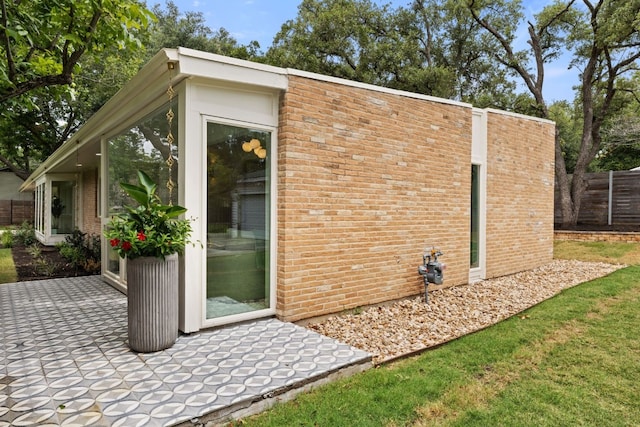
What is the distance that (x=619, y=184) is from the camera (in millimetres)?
12609

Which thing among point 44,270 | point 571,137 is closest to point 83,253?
point 44,270

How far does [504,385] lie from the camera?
3.34m

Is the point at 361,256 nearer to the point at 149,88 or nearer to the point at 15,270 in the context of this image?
the point at 149,88

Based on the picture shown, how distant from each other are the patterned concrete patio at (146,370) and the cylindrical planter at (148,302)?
12 centimetres

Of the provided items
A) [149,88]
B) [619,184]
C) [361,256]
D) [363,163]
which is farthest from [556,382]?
[619,184]

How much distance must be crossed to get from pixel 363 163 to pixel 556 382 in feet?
10.8

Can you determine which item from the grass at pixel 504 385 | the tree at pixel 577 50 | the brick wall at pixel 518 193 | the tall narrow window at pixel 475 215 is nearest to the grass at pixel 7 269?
the grass at pixel 504 385

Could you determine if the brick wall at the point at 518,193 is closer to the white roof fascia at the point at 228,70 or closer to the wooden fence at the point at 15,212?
the white roof fascia at the point at 228,70

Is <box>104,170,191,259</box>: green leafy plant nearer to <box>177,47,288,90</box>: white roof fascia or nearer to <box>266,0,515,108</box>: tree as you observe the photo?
<box>177,47,288,90</box>: white roof fascia

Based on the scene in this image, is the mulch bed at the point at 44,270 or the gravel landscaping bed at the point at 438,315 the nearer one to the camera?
the gravel landscaping bed at the point at 438,315

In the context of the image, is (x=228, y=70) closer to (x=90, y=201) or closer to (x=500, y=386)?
(x=500, y=386)

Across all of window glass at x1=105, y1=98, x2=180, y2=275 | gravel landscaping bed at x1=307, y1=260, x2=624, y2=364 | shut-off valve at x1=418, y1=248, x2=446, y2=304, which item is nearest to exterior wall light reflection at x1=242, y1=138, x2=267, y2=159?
window glass at x1=105, y1=98, x2=180, y2=275

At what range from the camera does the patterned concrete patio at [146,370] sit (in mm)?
2594

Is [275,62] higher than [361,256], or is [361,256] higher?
[275,62]
